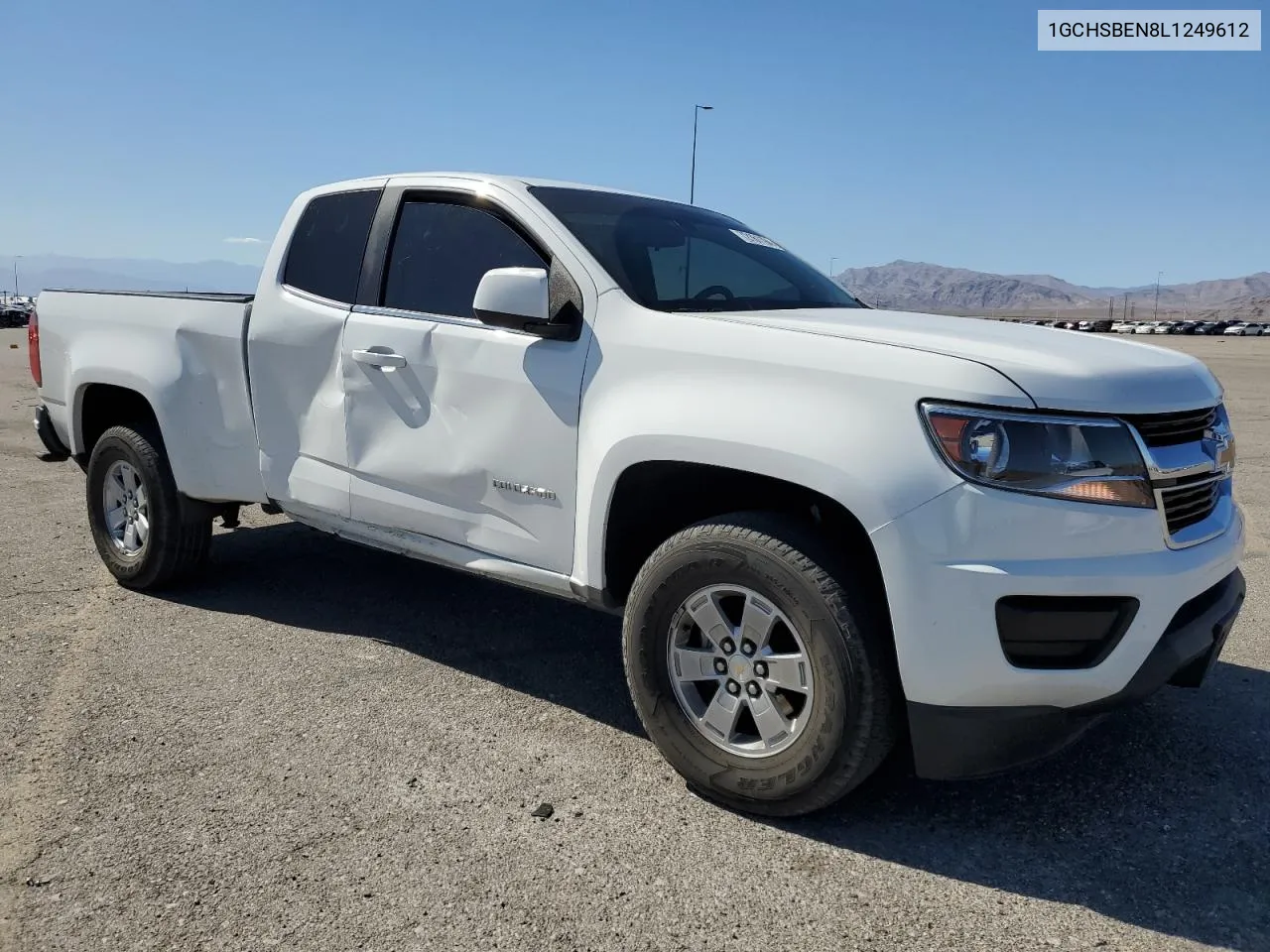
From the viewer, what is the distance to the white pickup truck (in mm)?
2527

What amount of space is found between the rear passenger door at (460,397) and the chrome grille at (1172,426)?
1626mm

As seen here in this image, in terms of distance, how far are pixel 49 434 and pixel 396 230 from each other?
8.84 ft

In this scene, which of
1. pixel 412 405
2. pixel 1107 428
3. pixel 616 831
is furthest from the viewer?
pixel 412 405

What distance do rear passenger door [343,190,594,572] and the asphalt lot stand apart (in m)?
0.70

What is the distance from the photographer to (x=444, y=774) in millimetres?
3180

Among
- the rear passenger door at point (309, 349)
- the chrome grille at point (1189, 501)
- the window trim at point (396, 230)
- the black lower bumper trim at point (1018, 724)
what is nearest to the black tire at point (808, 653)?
the black lower bumper trim at point (1018, 724)

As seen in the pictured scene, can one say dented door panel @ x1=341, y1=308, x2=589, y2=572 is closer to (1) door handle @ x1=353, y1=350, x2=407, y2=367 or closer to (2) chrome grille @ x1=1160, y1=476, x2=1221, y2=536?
(1) door handle @ x1=353, y1=350, x2=407, y2=367

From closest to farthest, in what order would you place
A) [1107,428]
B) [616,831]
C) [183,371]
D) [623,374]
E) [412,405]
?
[1107,428]
[616,831]
[623,374]
[412,405]
[183,371]

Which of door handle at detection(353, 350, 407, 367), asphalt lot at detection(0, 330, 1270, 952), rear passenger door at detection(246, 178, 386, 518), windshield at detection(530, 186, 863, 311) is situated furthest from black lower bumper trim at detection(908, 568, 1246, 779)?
rear passenger door at detection(246, 178, 386, 518)

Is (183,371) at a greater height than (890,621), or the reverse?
(183,371)

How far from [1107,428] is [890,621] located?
28.8 inches

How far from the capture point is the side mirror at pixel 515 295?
10.5ft

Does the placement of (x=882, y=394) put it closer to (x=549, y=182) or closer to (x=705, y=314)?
(x=705, y=314)

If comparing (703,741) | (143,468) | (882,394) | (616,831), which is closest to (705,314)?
(882,394)
